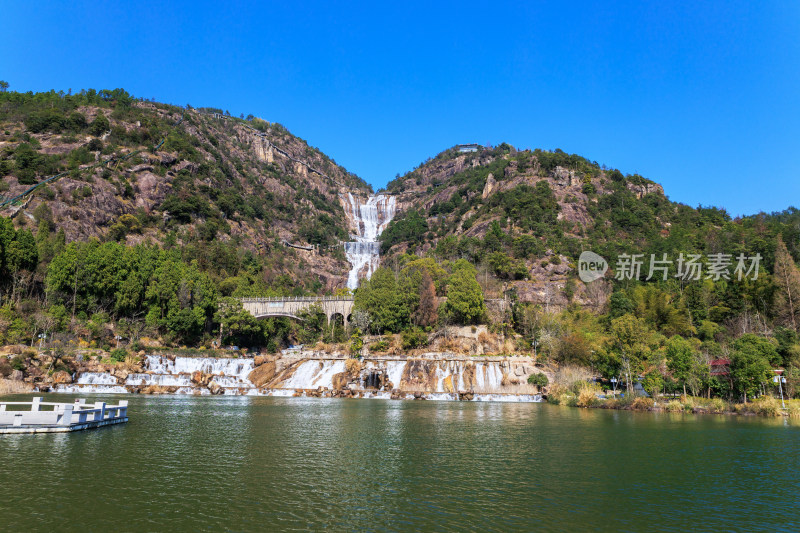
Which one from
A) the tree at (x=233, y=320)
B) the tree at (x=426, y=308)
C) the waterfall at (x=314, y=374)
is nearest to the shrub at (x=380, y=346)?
the waterfall at (x=314, y=374)

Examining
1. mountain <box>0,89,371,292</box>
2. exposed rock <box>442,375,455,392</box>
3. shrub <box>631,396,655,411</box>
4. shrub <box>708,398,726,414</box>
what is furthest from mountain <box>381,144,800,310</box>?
shrub <box>708,398,726,414</box>

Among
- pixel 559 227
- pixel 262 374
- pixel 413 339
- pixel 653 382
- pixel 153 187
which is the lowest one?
pixel 262 374

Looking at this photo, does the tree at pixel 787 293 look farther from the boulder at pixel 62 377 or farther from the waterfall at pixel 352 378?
the boulder at pixel 62 377

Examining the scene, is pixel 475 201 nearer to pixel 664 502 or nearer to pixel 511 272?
pixel 511 272

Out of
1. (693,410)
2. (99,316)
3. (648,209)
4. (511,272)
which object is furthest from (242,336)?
(648,209)

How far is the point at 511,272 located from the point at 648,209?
158 feet

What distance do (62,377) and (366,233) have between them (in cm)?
13284

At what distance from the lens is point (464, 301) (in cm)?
7169

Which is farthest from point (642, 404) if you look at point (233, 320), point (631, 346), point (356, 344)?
point (233, 320)

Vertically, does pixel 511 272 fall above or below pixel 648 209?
below

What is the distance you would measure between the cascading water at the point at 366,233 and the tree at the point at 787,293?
92066 millimetres

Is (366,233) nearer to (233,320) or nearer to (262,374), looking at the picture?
(233,320)

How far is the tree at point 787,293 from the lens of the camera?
5881cm

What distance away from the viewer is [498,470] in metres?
18.6
